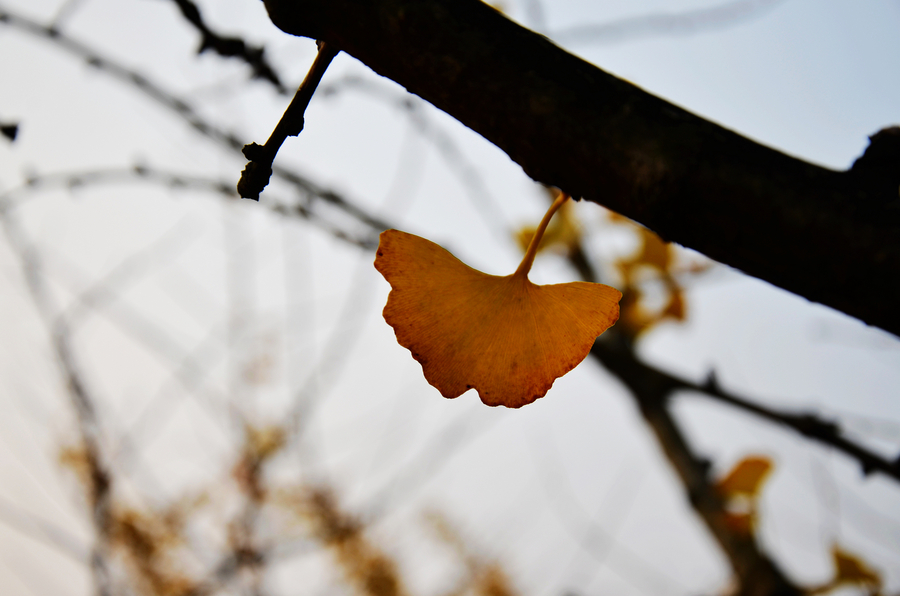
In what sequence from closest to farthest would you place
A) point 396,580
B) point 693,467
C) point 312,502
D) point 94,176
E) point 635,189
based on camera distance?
point 635,189 < point 94,176 < point 693,467 < point 312,502 < point 396,580

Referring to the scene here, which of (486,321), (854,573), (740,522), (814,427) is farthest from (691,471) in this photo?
(486,321)

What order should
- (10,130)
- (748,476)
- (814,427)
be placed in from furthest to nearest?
(748,476), (814,427), (10,130)

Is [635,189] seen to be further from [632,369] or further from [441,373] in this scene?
[632,369]

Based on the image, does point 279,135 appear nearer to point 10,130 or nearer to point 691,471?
point 10,130

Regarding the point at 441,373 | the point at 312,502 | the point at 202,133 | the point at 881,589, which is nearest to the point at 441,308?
the point at 441,373

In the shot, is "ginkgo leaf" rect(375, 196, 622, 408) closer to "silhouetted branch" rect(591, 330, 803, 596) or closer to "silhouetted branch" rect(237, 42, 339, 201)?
"silhouetted branch" rect(237, 42, 339, 201)

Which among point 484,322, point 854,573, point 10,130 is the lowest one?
point 854,573
